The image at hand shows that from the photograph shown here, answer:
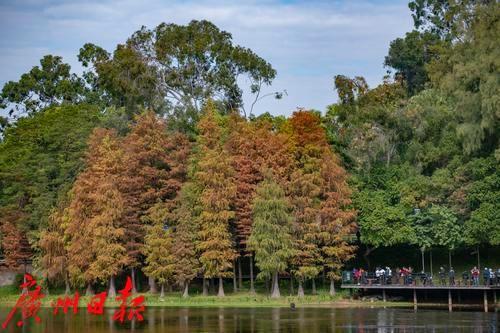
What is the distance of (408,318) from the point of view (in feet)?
183

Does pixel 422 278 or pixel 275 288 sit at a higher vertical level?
pixel 422 278

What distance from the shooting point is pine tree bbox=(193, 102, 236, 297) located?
71.9 meters

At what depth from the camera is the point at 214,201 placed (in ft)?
238

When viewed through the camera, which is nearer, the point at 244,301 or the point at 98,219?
the point at 244,301

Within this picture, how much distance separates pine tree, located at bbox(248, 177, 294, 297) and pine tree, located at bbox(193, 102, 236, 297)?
258 centimetres

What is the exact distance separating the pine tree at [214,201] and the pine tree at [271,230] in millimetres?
2577

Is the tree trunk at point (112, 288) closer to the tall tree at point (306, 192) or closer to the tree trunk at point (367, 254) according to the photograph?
the tall tree at point (306, 192)

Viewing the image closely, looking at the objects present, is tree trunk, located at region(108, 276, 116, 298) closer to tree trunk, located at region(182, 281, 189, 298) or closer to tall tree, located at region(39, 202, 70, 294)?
tall tree, located at region(39, 202, 70, 294)

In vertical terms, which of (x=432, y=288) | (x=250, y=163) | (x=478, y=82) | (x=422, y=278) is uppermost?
(x=478, y=82)

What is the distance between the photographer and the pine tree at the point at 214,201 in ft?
236

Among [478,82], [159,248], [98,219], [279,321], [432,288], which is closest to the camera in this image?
[279,321]

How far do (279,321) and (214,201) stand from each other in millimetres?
19545

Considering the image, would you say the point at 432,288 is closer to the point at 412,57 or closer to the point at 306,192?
the point at 306,192

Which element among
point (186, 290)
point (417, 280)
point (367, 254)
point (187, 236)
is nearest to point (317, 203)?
point (367, 254)
